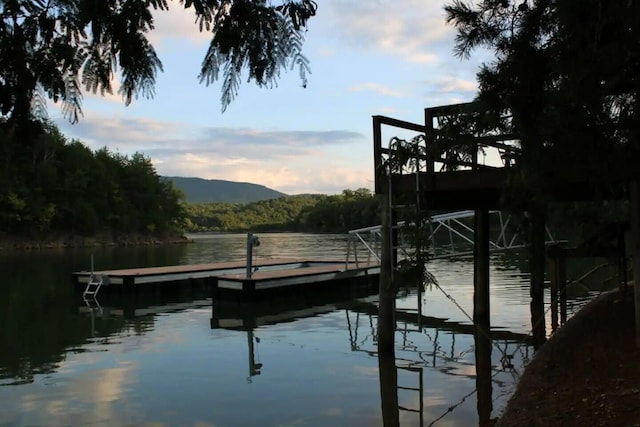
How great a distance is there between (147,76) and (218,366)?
28.5 feet

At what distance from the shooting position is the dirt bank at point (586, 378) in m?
5.79

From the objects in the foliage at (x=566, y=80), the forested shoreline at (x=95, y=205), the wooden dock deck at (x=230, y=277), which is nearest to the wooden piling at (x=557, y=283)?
the foliage at (x=566, y=80)

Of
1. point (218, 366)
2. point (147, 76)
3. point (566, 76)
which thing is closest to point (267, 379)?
point (218, 366)

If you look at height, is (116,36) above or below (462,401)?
above

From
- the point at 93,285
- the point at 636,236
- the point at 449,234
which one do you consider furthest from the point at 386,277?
the point at 93,285

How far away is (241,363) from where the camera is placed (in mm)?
11578

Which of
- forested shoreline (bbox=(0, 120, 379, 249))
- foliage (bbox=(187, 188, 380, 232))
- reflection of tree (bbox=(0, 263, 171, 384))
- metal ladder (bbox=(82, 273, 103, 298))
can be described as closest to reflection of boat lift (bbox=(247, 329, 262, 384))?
reflection of tree (bbox=(0, 263, 171, 384))

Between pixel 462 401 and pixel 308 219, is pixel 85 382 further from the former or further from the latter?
pixel 308 219

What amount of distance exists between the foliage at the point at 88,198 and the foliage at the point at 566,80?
5763 centimetres

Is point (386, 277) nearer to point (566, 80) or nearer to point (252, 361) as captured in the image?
point (252, 361)

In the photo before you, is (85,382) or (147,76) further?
(85,382)

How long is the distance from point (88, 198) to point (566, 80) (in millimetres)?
90556

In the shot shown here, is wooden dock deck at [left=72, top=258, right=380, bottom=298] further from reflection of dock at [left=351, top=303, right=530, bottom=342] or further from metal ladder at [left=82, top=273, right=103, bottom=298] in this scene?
reflection of dock at [left=351, top=303, right=530, bottom=342]

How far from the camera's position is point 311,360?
11758 mm
